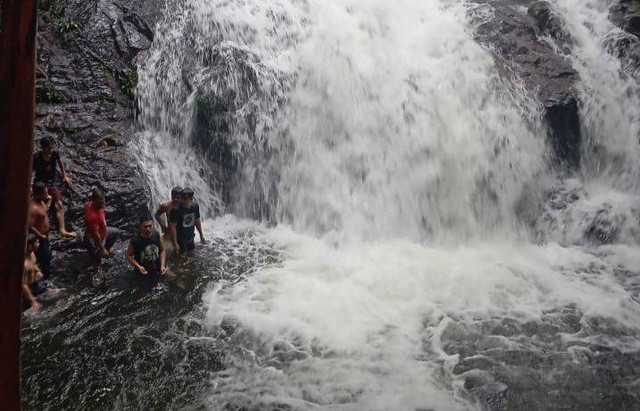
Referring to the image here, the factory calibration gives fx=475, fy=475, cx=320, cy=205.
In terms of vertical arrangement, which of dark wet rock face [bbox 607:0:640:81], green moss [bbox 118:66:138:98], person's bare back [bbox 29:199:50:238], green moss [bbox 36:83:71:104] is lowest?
person's bare back [bbox 29:199:50:238]

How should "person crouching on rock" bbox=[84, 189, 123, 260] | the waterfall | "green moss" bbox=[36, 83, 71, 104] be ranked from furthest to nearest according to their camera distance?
the waterfall → "green moss" bbox=[36, 83, 71, 104] → "person crouching on rock" bbox=[84, 189, 123, 260]

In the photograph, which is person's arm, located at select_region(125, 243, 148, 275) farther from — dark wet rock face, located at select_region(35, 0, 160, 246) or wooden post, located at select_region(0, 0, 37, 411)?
wooden post, located at select_region(0, 0, 37, 411)

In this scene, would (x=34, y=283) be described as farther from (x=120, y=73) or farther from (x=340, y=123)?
(x=340, y=123)

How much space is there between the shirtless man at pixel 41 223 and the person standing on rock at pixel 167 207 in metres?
1.65

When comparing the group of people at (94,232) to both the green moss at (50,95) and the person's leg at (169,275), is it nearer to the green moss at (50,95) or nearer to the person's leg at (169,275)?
the person's leg at (169,275)

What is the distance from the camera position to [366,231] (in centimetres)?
964

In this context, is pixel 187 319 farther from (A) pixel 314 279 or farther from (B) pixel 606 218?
(B) pixel 606 218

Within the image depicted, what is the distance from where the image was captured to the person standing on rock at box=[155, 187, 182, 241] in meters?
7.76

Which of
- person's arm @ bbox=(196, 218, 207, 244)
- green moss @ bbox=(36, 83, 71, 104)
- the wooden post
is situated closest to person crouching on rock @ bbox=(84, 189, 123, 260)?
person's arm @ bbox=(196, 218, 207, 244)

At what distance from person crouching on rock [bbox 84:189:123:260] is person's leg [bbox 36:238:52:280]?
0.61m

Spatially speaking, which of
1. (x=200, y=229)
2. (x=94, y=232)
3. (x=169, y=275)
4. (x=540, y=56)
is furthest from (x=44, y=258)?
(x=540, y=56)

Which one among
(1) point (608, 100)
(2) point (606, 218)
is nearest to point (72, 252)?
(2) point (606, 218)

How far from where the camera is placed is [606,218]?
9688 millimetres

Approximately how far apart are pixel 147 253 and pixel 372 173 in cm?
505
